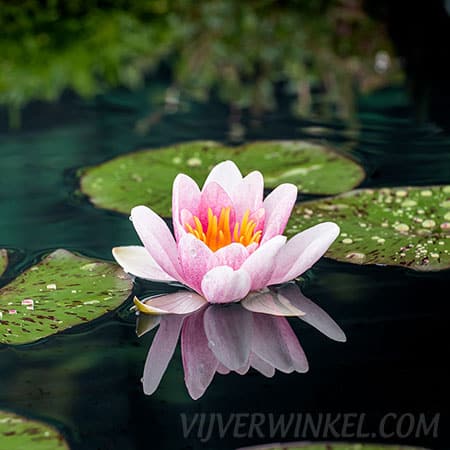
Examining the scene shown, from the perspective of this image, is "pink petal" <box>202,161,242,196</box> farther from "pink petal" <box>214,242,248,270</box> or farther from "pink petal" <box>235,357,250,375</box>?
"pink petal" <box>235,357,250,375</box>

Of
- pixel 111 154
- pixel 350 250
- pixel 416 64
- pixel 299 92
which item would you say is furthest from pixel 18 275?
pixel 416 64

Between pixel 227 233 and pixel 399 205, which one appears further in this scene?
pixel 399 205

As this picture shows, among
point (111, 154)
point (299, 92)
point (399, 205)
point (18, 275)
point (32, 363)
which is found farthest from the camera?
point (299, 92)

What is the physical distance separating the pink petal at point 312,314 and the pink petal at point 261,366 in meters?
0.12

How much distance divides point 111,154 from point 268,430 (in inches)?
46.9

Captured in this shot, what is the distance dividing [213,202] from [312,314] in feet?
0.76

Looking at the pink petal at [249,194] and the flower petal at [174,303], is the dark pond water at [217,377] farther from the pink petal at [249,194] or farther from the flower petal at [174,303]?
the pink petal at [249,194]

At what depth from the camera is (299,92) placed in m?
2.54

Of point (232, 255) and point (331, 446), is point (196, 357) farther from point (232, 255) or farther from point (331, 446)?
point (331, 446)

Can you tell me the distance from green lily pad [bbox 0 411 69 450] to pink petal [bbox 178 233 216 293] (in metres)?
0.31

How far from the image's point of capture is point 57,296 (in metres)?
1.27

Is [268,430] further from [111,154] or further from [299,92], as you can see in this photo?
[299,92]

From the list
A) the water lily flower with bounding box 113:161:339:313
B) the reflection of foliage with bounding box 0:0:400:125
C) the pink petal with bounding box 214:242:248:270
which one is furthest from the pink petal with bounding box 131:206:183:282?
the reflection of foliage with bounding box 0:0:400:125

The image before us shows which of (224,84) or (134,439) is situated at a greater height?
(224,84)
